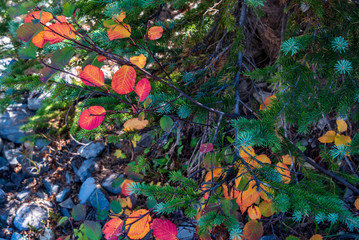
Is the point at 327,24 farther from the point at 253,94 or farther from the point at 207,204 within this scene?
the point at 207,204

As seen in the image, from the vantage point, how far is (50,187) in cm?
272

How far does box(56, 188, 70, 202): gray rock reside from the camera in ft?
8.57

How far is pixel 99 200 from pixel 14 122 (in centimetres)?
182

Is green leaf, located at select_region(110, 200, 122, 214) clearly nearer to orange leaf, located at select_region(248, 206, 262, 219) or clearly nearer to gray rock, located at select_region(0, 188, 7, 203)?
orange leaf, located at select_region(248, 206, 262, 219)

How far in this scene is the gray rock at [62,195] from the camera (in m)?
2.61

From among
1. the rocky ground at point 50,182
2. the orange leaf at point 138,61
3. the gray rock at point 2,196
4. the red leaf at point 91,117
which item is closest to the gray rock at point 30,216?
the rocky ground at point 50,182

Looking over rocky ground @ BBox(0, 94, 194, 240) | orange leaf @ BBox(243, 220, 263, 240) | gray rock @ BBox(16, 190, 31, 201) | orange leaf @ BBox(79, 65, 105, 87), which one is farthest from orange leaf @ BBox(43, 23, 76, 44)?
gray rock @ BBox(16, 190, 31, 201)

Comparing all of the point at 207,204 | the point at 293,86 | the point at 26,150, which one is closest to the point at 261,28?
the point at 293,86

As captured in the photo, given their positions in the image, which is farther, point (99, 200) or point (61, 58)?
point (99, 200)

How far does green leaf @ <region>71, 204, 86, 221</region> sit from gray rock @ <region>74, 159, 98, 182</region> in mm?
379

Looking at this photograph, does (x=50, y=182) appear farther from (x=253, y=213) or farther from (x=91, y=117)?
(x=253, y=213)

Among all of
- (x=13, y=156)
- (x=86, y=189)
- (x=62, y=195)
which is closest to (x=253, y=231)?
(x=86, y=189)

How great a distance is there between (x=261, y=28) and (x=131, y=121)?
172 centimetres

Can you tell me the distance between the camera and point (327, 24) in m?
1.57
